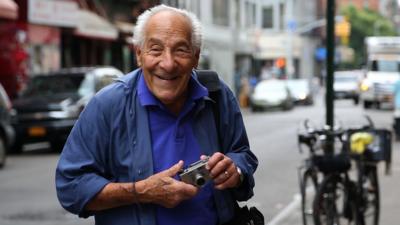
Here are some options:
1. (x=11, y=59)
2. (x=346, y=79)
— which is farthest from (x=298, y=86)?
(x=11, y=59)

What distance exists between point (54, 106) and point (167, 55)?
16414 mm

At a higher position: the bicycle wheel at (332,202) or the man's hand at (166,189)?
the man's hand at (166,189)

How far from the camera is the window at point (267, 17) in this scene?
8350 cm

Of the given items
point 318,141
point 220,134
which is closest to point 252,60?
point 318,141

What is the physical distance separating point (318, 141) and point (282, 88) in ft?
118

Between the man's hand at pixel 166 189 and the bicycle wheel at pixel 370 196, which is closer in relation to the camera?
the man's hand at pixel 166 189

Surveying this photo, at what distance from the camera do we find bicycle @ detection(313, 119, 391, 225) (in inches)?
295

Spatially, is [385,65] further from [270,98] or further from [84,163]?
[84,163]

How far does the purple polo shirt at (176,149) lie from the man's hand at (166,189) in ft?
0.36

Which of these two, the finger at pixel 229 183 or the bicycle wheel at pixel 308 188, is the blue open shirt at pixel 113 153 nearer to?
the finger at pixel 229 183

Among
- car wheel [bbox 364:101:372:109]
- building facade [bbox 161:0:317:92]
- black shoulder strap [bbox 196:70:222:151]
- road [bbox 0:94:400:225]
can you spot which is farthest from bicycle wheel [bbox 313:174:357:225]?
car wheel [bbox 364:101:372:109]

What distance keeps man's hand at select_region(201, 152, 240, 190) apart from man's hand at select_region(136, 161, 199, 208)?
0.09 meters

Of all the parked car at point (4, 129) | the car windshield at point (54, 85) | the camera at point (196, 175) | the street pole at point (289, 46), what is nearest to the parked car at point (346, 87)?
the street pole at point (289, 46)

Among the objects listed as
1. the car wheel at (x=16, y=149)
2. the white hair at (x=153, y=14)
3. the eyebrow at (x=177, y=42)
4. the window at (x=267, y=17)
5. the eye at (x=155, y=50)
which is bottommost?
the car wheel at (x=16, y=149)
